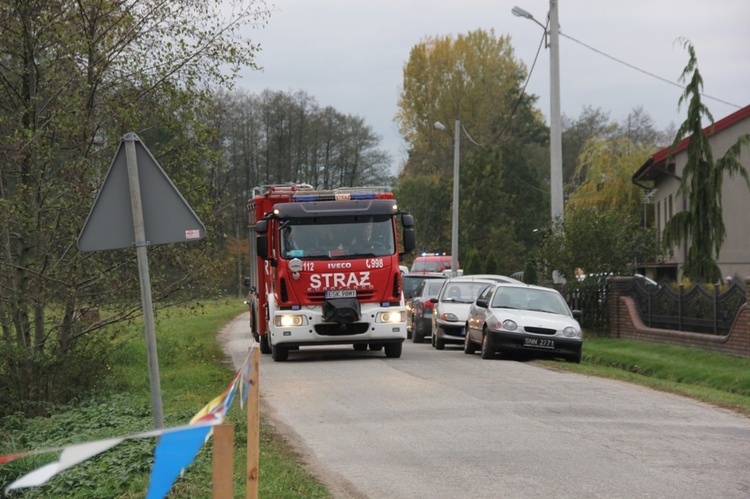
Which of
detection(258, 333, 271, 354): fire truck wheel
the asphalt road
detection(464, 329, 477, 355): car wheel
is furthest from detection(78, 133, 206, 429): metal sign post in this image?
detection(464, 329, 477, 355): car wheel

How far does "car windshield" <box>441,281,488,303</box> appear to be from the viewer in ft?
86.3

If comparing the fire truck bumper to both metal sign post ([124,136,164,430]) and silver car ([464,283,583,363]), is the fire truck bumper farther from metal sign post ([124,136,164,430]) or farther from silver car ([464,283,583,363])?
metal sign post ([124,136,164,430])

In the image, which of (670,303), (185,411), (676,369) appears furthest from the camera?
(670,303)

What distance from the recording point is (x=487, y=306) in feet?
71.8

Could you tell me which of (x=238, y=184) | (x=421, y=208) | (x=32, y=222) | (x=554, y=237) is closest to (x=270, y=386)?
(x=32, y=222)

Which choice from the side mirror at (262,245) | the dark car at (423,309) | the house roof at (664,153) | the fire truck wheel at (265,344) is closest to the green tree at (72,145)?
the side mirror at (262,245)

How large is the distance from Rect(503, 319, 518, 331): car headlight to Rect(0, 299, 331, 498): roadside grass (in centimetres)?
533

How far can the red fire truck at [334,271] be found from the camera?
20250mm

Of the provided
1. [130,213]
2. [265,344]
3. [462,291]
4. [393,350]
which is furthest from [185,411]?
[462,291]

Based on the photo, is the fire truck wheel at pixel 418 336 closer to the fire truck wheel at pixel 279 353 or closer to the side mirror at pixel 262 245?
the fire truck wheel at pixel 279 353

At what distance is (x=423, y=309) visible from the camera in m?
28.9

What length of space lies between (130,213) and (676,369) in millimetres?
14542

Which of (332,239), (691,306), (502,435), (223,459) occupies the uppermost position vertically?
(332,239)

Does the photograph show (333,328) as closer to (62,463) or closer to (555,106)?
(555,106)
